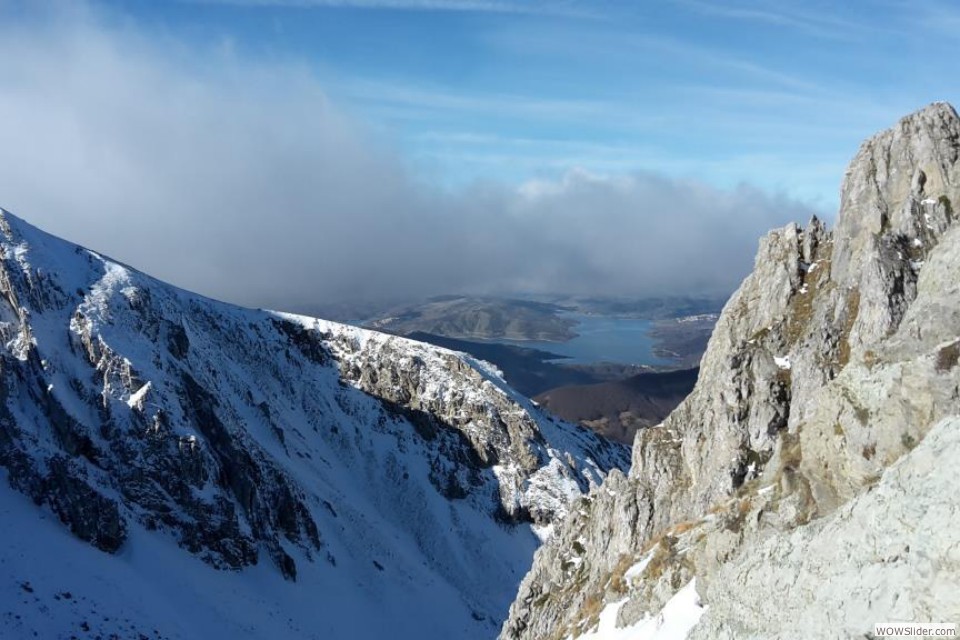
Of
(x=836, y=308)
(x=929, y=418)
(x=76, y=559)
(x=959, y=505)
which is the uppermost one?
(x=836, y=308)

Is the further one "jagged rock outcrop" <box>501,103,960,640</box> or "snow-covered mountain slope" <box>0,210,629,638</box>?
"snow-covered mountain slope" <box>0,210,629,638</box>

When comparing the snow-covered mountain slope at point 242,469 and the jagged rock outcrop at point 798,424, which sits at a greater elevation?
the jagged rock outcrop at point 798,424

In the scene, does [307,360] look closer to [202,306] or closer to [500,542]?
[202,306]

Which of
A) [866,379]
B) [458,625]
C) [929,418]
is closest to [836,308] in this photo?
[866,379]

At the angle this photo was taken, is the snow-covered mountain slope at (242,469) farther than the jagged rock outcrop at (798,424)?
Yes
